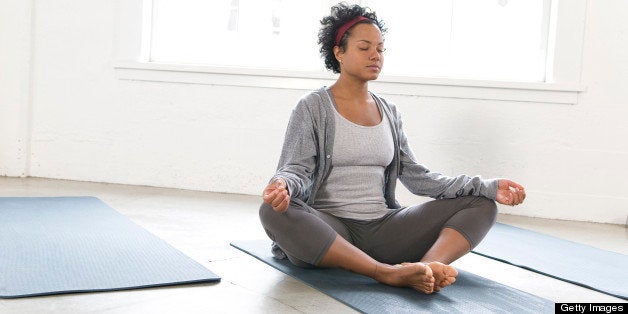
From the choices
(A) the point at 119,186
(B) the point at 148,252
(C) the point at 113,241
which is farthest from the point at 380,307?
(A) the point at 119,186

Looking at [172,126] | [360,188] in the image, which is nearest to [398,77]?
[172,126]

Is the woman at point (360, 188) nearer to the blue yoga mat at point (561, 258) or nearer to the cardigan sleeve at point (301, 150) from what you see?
the cardigan sleeve at point (301, 150)

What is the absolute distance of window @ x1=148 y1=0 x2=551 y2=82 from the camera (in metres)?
4.66

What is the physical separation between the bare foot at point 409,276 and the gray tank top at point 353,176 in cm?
36

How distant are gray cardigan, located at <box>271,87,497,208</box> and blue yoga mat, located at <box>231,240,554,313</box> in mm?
272

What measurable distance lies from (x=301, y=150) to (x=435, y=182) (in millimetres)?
518

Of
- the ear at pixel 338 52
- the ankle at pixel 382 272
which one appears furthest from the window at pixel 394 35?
the ankle at pixel 382 272

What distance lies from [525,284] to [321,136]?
0.91 metres

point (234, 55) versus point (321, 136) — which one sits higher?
point (234, 55)

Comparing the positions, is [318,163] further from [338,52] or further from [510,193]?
[510,193]

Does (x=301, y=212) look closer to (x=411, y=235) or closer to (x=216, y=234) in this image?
(x=411, y=235)

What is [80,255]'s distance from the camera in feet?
8.63

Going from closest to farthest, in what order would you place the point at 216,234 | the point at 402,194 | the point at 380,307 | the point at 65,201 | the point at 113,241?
1. the point at 380,307
2. the point at 113,241
3. the point at 216,234
4. the point at 65,201
5. the point at 402,194

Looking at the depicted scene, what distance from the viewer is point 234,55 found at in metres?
4.88
